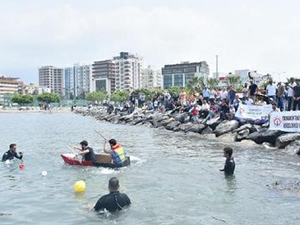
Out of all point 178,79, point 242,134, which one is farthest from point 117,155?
point 178,79

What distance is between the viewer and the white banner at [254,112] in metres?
23.2

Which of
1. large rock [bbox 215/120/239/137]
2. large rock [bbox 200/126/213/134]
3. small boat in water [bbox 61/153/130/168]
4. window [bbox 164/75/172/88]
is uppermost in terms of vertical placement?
window [bbox 164/75/172/88]

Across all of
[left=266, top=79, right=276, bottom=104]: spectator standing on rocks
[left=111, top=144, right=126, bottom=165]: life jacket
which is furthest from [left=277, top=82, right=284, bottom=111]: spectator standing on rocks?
[left=111, top=144, right=126, bottom=165]: life jacket

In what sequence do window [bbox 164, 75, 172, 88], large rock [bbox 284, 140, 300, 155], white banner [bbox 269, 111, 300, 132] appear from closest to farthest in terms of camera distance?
large rock [bbox 284, 140, 300, 155]
white banner [bbox 269, 111, 300, 132]
window [bbox 164, 75, 172, 88]

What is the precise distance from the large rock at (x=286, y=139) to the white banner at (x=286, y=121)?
482mm

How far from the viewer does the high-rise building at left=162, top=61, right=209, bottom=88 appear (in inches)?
7333

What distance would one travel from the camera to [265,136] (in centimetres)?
2136

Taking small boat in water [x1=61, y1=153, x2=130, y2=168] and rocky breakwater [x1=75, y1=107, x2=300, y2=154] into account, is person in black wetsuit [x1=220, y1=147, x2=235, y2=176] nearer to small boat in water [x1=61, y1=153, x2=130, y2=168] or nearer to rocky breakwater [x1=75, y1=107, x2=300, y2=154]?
small boat in water [x1=61, y1=153, x2=130, y2=168]

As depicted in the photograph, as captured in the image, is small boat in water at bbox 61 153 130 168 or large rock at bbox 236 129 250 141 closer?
small boat in water at bbox 61 153 130 168

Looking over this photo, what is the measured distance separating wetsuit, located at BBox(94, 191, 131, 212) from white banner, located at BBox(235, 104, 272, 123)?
15.2 meters

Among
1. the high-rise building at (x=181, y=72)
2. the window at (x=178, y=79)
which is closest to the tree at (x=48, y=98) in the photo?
the high-rise building at (x=181, y=72)

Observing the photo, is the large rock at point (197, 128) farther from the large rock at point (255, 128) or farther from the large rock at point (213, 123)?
the large rock at point (255, 128)

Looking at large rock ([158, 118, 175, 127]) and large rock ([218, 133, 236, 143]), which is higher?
large rock ([158, 118, 175, 127])

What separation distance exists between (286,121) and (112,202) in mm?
13759
